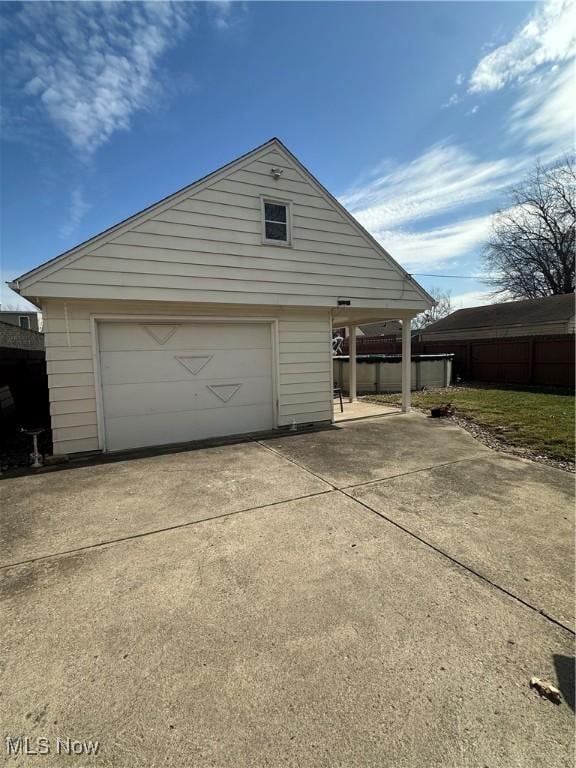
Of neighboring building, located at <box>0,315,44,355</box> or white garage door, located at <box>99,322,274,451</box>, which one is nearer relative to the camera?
white garage door, located at <box>99,322,274,451</box>

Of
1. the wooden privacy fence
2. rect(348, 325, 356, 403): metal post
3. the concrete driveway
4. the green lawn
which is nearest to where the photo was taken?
the concrete driveway

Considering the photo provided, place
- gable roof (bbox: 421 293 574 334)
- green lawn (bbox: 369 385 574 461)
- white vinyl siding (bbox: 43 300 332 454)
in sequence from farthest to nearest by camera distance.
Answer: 1. gable roof (bbox: 421 293 574 334)
2. green lawn (bbox: 369 385 574 461)
3. white vinyl siding (bbox: 43 300 332 454)

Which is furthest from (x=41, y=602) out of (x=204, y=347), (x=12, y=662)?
(x=204, y=347)

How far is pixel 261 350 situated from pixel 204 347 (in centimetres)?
116

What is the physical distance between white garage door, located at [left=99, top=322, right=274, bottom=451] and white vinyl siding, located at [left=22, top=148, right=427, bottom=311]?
0.74 metres

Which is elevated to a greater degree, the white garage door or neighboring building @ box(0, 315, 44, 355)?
neighboring building @ box(0, 315, 44, 355)

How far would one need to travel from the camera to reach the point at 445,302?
163 feet

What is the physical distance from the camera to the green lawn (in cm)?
620

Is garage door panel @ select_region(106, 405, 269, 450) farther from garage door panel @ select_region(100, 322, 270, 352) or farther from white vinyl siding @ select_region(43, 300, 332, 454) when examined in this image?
garage door panel @ select_region(100, 322, 270, 352)

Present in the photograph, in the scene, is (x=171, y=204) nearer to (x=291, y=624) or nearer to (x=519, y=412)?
(x=291, y=624)

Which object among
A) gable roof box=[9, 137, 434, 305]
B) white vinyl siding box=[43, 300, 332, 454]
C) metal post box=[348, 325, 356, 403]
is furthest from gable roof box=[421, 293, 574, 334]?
white vinyl siding box=[43, 300, 332, 454]

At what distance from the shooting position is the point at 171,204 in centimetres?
601

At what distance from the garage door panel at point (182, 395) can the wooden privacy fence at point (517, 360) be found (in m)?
11.6

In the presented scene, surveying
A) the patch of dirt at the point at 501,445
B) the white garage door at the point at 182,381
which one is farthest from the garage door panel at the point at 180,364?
the patch of dirt at the point at 501,445
